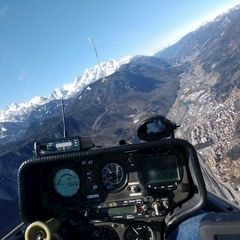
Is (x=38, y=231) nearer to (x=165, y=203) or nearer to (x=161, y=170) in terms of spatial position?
(x=165, y=203)

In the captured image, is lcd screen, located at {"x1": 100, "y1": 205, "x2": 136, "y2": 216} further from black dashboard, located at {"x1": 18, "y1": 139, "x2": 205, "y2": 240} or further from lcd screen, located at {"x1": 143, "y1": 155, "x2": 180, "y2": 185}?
lcd screen, located at {"x1": 143, "y1": 155, "x2": 180, "y2": 185}

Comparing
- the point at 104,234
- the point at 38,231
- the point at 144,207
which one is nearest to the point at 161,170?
the point at 144,207

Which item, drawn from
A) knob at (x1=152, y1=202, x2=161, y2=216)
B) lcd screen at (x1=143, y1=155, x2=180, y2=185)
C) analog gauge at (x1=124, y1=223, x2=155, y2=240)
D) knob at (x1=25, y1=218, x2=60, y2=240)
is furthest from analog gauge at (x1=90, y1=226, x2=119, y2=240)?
knob at (x1=25, y1=218, x2=60, y2=240)

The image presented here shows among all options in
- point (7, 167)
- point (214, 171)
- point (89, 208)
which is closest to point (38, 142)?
point (89, 208)

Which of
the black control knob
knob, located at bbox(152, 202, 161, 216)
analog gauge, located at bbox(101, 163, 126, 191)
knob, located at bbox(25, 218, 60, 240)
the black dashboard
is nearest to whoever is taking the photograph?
knob, located at bbox(25, 218, 60, 240)

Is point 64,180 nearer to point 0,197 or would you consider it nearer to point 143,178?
point 143,178
